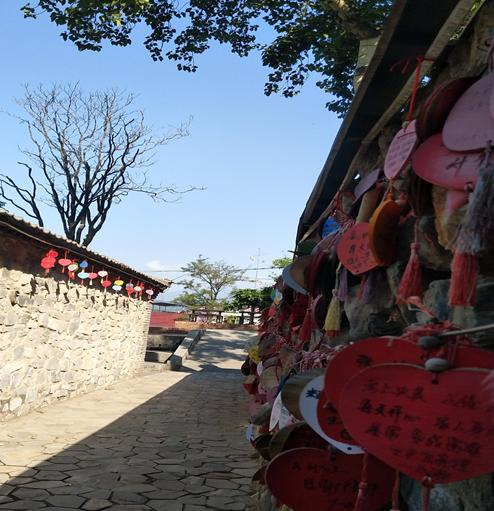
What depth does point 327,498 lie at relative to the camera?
1.32m

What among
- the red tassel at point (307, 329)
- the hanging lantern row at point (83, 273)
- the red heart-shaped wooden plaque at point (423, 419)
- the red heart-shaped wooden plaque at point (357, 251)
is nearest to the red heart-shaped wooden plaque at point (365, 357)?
the red heart-shaped wooden plaque at point (423, 419)

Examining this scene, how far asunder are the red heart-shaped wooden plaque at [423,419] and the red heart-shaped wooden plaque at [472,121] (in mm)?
461

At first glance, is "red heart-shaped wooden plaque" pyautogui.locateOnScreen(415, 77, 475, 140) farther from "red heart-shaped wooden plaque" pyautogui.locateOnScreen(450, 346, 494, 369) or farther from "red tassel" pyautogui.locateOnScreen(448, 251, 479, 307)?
"red heart-shaped wooden plaque" pyautogui.locateOnScreen(450, 346, 494, 369)

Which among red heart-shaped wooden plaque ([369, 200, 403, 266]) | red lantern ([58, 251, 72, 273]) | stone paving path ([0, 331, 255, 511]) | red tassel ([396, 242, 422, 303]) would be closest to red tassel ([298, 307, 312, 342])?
red heart-shaped wooden plaque ([369, 200, 403, 266])

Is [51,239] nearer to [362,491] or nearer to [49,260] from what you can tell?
[49,260]

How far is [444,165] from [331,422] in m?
0.65

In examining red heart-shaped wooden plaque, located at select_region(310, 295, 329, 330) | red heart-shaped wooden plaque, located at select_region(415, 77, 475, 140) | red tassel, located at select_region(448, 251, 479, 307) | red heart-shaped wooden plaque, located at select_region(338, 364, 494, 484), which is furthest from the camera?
red heart-shaped wooden plaque, located at select_region(310, 295, 329, 330)

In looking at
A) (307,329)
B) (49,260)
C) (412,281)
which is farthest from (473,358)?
(49,260)

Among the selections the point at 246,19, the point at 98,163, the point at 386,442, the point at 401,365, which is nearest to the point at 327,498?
the point at 386,442

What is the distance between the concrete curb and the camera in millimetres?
13844

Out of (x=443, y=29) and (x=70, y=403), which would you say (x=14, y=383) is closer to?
(x=70, y=403)

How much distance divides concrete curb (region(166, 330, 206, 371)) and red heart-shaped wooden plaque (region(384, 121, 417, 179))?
1291cm

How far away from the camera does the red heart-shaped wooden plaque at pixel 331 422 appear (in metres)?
1.22

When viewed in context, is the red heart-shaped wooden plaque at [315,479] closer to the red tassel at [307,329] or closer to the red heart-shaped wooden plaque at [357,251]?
the red heart-shaped wooden plaque at [357,251]
